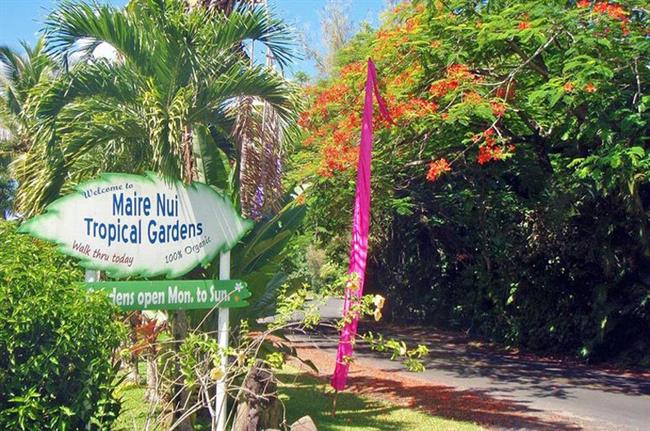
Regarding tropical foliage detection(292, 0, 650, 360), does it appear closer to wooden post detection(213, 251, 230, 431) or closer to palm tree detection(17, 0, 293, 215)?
palm tree detection(17, 0, 293, 215)

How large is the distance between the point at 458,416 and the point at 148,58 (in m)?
6.28

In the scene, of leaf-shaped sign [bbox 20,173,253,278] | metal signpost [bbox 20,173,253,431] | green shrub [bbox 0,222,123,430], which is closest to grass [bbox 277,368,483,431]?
metal signpost [bbox 20,173,253,431]

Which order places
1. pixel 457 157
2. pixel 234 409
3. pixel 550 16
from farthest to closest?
pixel 457 157 < pixel 550 16 < pixel 234 409

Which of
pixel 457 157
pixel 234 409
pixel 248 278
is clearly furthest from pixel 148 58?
pixel 457 157

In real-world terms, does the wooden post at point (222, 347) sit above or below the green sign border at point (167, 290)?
below

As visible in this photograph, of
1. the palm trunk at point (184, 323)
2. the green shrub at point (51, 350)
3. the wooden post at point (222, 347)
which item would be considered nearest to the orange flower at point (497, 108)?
the palm trunk at point (184, 323)

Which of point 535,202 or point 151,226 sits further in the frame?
point 535,202

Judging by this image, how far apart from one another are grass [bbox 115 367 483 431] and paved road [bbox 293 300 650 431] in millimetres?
898

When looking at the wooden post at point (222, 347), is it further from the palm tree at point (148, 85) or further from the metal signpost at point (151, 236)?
the palm tree at point (148, 85)

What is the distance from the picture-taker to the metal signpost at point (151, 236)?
20.3 feet

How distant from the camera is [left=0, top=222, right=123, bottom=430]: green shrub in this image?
4895mm

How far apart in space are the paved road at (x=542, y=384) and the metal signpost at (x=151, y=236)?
144 centimetres

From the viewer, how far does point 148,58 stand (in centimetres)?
719

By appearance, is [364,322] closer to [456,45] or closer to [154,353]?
[456,45]
